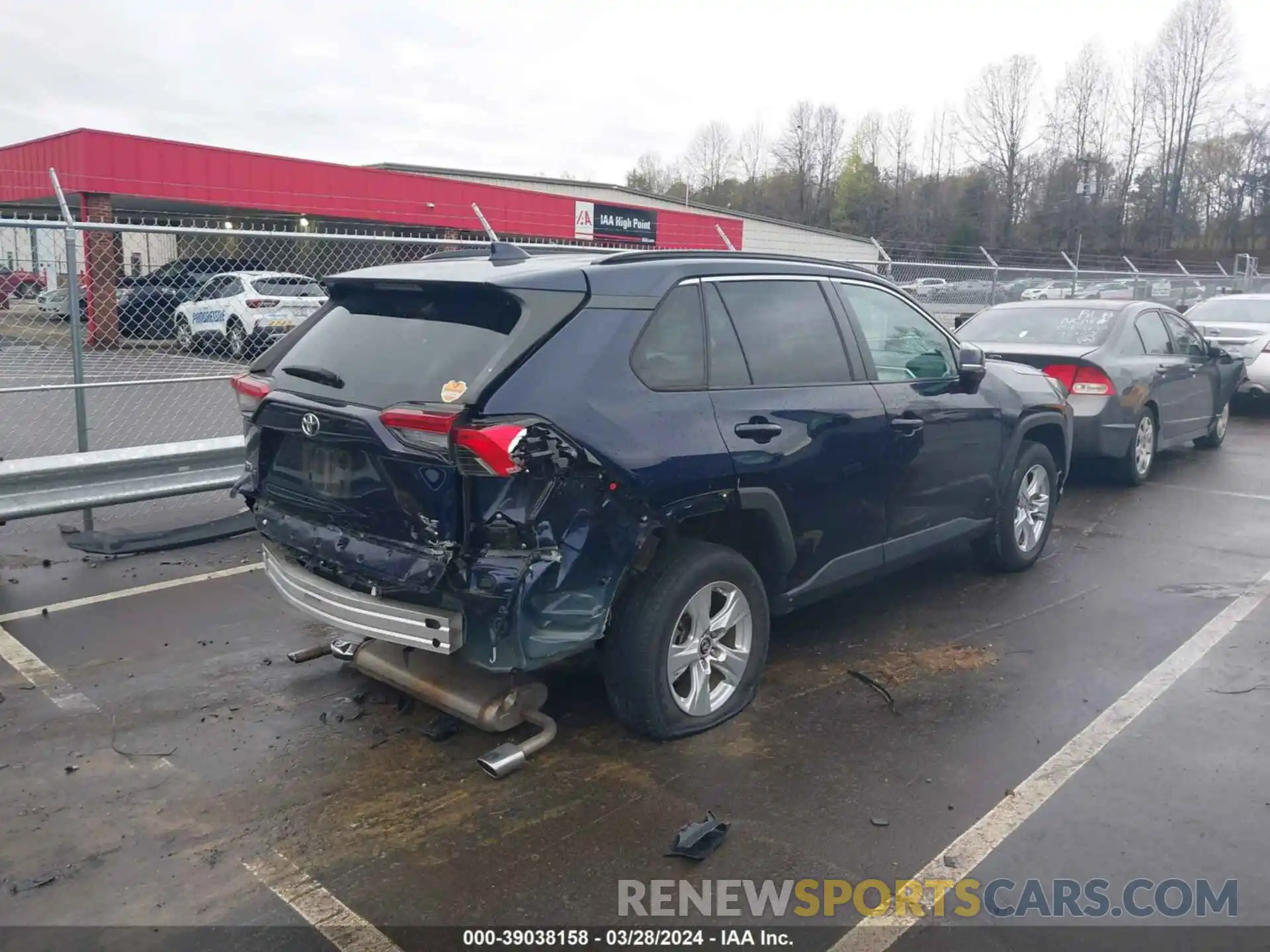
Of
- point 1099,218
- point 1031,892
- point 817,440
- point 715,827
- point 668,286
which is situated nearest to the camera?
point 1031,892

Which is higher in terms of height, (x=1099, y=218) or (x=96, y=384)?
(x=1099, y=218)

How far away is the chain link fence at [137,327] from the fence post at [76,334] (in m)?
0.01

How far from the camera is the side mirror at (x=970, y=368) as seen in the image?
5.41m

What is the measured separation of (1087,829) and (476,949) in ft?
6.87

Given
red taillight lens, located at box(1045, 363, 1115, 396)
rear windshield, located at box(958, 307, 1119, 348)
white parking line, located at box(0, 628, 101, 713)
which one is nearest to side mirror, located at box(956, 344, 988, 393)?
red taillight lens, located at box(1045, 363, 1115, 396)

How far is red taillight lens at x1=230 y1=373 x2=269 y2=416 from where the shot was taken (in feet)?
13.5

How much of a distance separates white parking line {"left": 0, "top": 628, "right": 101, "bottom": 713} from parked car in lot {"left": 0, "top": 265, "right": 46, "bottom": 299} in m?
2.58

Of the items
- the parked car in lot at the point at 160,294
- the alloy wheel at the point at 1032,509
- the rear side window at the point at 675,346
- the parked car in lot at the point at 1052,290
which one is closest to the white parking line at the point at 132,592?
the parked car in lot at the point at 160,294

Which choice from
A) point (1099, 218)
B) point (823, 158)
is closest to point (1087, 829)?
point (1099, 218)

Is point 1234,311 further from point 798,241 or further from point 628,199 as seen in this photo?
point 628,199

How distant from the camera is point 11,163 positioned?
25609 millimetres

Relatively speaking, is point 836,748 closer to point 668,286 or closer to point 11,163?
point 668,286

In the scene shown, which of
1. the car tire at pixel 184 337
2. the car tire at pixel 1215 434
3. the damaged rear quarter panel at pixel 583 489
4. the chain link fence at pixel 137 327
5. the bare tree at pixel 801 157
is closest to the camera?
the damaged rear quarter panel at pixel 583 489

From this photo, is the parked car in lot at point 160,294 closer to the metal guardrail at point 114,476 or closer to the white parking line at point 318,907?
the metal guardrail at point 114,476
